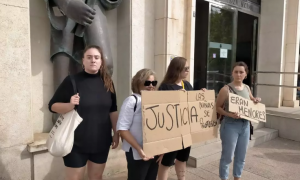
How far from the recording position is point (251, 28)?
8164 mm

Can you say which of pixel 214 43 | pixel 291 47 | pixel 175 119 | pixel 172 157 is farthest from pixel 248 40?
pixel 175 119

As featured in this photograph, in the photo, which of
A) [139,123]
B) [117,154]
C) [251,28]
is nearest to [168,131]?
[139,123]

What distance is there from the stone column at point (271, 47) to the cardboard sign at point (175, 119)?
5484 mm

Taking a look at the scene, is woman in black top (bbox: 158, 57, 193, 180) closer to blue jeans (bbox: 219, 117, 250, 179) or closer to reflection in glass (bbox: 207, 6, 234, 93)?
blue jeans (bbox: 219, 117, 250, 179)

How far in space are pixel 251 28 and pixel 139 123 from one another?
24.3 ft

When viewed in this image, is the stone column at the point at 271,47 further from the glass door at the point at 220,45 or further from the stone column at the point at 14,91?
the stone column at the point at 14,91

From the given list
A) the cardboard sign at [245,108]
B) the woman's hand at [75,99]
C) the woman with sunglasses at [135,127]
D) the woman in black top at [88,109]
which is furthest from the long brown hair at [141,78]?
the cardboard sign at [245,108]

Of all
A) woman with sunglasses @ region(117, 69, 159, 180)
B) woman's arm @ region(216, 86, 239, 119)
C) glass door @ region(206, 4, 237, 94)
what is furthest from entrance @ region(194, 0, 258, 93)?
woman with sunglasses @ region(117, 69, 159, 180)

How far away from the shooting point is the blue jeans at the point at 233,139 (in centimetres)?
295

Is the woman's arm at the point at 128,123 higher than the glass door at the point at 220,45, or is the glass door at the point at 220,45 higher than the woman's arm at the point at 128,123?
the glass door at the point at 220,45

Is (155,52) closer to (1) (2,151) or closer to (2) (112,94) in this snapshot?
(2) (112,94)

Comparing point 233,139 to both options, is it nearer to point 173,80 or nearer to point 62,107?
point 173,80

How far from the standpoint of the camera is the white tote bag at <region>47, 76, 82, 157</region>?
1906 mm

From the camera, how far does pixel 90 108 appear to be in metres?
2.05
